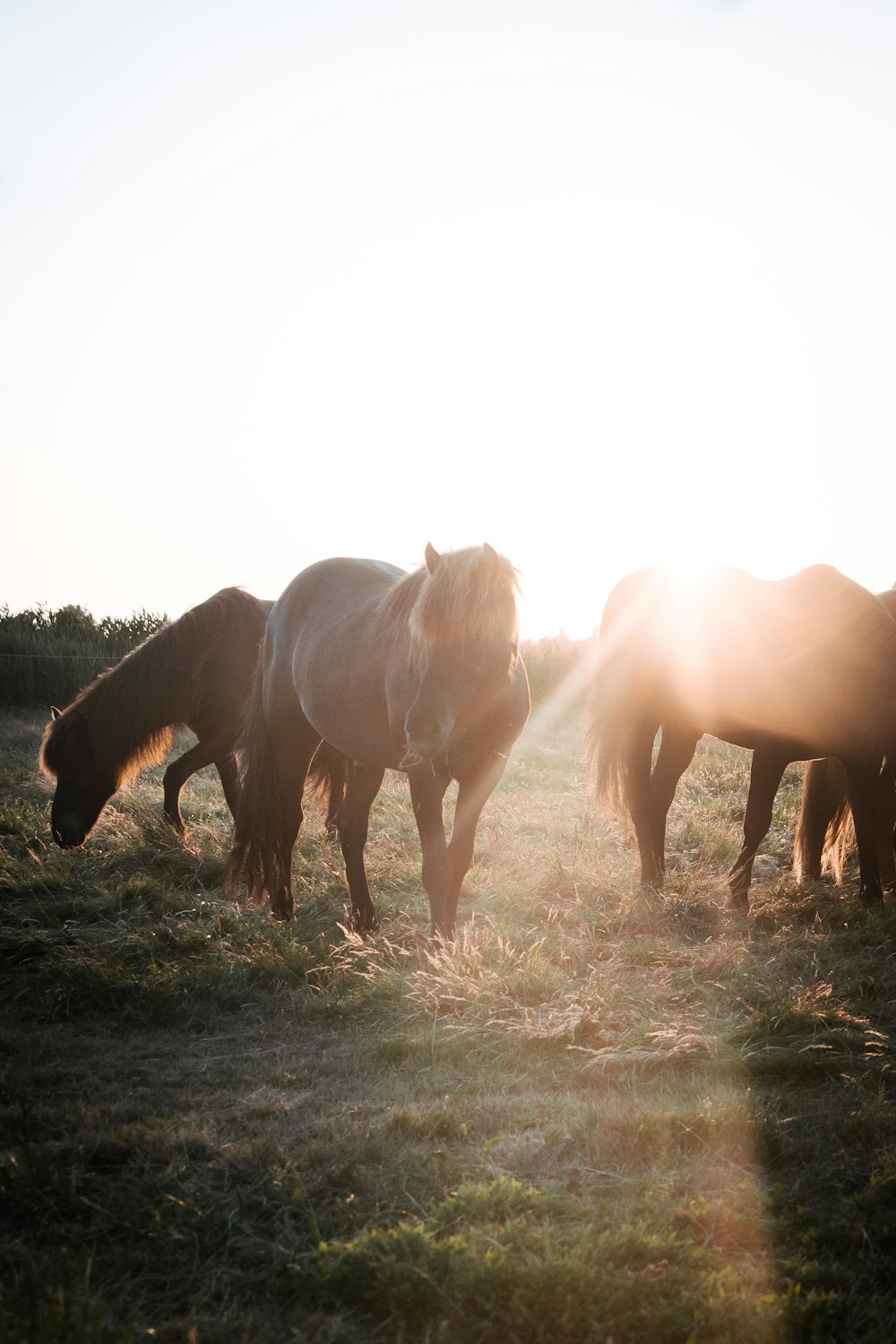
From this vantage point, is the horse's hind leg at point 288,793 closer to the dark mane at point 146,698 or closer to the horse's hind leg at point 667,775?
the dark mane at point 146,698

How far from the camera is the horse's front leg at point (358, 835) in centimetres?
504

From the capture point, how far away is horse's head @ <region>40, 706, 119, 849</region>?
6637mm

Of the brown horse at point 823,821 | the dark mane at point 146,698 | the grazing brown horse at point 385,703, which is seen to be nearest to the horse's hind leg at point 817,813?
the brown horse at point 823,821

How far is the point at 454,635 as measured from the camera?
12.6ft

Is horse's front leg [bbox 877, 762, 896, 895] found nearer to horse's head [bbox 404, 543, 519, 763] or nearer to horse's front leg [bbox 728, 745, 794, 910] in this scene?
horse's front leg [bbox 728, 745, 794, 910]

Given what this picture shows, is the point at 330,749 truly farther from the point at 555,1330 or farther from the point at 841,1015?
the point at 555,1330

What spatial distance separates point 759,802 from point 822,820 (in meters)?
0.70

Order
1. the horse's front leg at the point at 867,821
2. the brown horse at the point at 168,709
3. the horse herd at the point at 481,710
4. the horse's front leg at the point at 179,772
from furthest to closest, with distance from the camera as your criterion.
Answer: the horse's front leg at the point at 179,772
the brown horse at the point at 168,709
the horse's front leg at the point at 867,821
the horse herd at the point at 481,710

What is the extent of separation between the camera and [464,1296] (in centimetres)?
174

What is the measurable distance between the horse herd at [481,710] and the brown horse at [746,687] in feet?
0.04

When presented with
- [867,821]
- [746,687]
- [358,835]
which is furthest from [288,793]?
[867,821]

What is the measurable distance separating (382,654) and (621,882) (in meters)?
2.39

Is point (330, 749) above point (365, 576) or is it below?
below

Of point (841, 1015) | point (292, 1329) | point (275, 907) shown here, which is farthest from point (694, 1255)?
point (275, 907)
